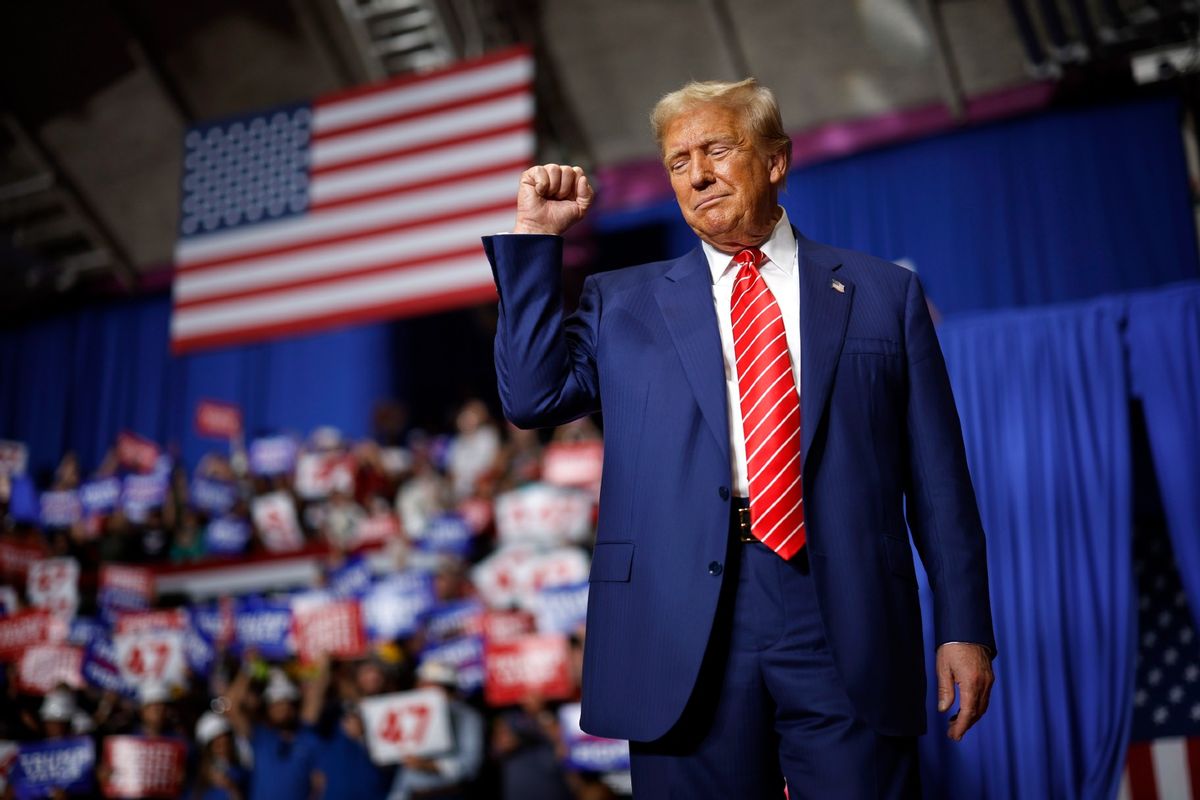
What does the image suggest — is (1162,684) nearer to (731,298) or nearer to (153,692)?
(731,298)

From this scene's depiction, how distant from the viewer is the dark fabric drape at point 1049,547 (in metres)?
3.71

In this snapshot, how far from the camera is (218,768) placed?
529 cm

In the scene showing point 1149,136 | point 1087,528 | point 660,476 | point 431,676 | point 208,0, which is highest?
point 208,0

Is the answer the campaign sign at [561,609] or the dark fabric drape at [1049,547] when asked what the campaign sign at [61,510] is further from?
the dark fabric drape at [1049,547]

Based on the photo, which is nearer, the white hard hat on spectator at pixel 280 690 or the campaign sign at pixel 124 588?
the white hard hat on spectator at pixel 280 690

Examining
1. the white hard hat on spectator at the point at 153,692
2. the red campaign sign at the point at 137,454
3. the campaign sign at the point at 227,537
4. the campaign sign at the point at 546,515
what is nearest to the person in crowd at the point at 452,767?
the campaign sign at the point at 546,515

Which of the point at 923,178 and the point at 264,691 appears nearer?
the point at 264,691

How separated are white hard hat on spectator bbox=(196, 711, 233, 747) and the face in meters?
4.74

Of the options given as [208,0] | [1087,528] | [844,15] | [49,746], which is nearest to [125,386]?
[208,0]

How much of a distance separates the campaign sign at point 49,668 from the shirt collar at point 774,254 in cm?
566

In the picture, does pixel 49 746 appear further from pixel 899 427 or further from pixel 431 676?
pixel 899 427

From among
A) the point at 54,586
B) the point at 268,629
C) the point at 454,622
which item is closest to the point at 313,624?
the point at 268,629

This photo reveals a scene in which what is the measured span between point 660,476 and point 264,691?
479 centimetres

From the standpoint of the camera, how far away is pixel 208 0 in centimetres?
820
